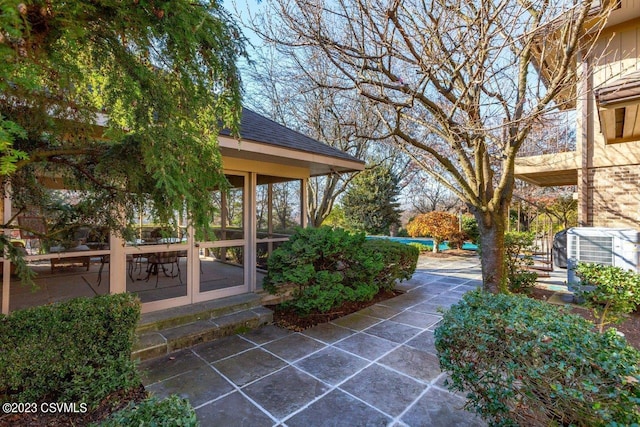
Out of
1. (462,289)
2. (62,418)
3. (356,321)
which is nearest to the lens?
(62,418)

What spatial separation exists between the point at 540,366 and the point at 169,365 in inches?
147

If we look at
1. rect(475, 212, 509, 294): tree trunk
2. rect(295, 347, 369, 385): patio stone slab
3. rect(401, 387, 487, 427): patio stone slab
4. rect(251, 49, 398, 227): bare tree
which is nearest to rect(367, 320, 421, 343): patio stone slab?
rect(295, 347, 369, 385): patio stone slab

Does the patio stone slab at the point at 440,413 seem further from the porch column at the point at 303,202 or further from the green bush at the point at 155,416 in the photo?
the porch column at the point at 303,202

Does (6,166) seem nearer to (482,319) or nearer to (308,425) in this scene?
(308,425)

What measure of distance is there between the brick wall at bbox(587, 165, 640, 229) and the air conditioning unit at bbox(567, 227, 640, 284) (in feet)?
5.19

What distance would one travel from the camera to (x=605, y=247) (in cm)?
561

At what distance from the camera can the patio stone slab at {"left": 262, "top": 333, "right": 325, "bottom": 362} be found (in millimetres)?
3790

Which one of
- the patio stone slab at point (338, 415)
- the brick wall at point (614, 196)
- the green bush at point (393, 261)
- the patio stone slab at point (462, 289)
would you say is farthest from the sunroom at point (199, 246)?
the brick wall at point (614, 196)

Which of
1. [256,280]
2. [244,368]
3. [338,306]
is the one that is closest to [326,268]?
[338,306]

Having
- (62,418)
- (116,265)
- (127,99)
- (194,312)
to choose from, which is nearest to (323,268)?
(194,312)

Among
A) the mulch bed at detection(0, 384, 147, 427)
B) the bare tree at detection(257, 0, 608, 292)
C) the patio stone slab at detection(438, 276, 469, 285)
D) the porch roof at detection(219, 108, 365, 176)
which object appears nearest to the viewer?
the mulch bed at detection(0, 384, 147, 427)

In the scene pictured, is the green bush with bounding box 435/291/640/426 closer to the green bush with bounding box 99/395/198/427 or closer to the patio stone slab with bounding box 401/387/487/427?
the patio stone slab with bounding box 401/387/487/427

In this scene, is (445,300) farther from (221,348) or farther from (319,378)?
(221,348)

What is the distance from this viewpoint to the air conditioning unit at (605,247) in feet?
17.4
